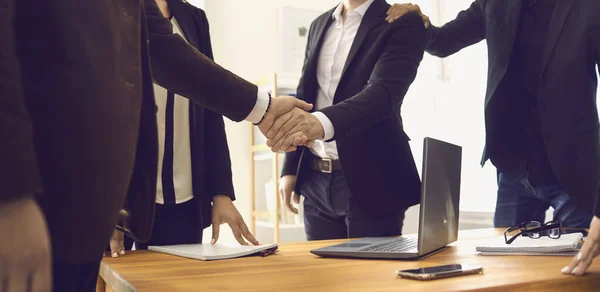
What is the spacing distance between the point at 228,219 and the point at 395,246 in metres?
0.42

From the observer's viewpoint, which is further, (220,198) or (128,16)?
(220,198)

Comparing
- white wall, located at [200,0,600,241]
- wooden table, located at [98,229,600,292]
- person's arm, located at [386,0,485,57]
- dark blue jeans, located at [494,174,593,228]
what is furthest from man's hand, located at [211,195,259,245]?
white wall, located at [200,0,600,241]

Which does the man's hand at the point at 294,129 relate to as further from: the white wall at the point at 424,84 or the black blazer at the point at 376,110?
the white wall at the point at 424,84

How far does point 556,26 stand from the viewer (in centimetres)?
160

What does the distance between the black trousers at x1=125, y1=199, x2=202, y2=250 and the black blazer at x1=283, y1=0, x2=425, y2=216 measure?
427 millimetres

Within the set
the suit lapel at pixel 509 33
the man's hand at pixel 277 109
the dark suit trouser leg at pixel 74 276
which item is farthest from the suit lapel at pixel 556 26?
the dark suit trouser leg at pixel 74 276

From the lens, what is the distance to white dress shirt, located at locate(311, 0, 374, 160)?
166cm

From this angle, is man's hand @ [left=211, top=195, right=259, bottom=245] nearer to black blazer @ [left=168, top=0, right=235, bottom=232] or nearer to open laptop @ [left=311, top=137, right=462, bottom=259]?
black blazer @ [left=168, top=0, right=235, bottom=232]

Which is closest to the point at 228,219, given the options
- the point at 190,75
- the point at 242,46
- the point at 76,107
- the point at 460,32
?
the point at 190,75

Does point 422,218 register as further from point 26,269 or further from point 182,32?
point 182,32

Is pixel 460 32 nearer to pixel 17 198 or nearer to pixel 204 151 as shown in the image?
pixel 204 151

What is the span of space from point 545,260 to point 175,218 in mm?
850

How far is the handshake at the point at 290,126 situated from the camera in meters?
1.45

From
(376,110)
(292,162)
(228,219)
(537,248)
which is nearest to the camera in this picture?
(537,248)
